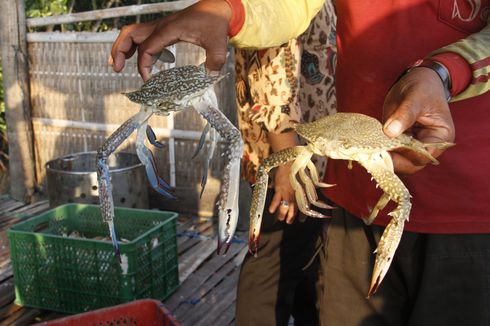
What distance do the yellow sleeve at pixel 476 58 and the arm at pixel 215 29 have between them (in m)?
0.54

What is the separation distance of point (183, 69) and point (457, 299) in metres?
1.05

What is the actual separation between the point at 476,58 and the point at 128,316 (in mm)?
2053

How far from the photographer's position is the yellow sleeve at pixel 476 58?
1346 mm

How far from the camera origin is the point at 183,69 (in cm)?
146

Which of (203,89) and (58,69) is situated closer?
(203,89)

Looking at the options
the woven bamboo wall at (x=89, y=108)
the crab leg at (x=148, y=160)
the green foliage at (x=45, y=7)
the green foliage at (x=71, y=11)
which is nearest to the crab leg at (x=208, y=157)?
the crab leg at (x=148, y=160)

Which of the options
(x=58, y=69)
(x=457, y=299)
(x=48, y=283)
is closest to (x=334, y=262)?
(x=457, y=299)

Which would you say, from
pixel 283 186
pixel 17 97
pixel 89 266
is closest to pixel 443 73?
pixel 283 186

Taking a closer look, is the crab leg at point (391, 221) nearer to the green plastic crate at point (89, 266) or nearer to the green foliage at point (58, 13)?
the green plastic crate at point (89, 266)

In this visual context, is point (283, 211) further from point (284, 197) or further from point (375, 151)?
point (375, 151)

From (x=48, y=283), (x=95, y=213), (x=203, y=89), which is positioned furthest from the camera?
(x=95, y=213)

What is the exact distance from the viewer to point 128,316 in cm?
271

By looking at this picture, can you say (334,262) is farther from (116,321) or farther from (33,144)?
(33,144)

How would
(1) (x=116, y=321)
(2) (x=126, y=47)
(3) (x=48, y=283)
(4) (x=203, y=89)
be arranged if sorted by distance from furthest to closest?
1. (3) (x=48, y=283)
2. (1) (x=116, y=321)
3. (2) (x=126, y=47)
4. (4) (x=203, y=89)
